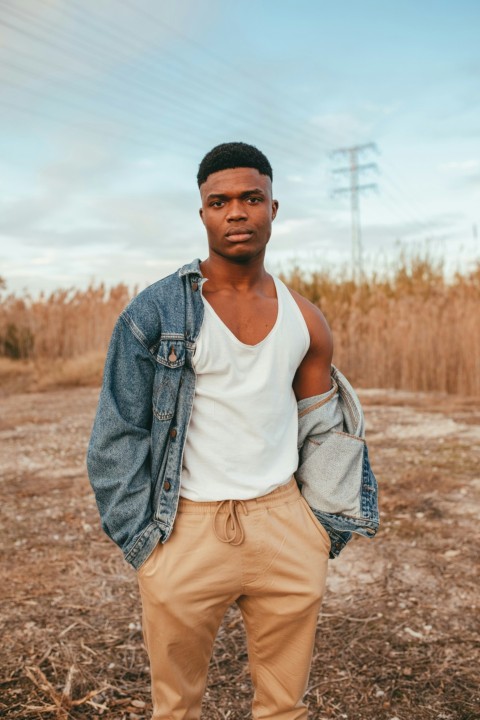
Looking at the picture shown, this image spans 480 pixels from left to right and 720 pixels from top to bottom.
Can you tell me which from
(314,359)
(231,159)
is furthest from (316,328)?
(231,159)

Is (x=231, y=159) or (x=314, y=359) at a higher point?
(x=231, y=159)

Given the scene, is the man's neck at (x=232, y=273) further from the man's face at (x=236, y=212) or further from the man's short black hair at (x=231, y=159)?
the man's short black hair at (x=231, y=159)

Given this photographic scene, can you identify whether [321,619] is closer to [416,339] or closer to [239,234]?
[239,234]

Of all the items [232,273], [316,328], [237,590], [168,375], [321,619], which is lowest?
[321,619]

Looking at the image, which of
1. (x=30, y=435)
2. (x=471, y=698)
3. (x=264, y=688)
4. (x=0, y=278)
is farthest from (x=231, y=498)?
(x=0, y=278)

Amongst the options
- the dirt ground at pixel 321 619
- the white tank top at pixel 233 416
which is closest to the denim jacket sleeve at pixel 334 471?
the white tank top at pixel 233 416

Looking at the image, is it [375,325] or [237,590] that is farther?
[375,325]

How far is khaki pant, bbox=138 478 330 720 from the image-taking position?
1.71 meters

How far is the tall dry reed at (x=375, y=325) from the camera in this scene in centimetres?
913

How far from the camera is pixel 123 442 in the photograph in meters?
1.70

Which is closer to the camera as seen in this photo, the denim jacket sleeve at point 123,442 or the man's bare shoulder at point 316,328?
the denim jacket sleeve at point 123,442

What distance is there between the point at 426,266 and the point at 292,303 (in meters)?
11.6

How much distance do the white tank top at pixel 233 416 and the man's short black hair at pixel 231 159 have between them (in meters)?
0.38

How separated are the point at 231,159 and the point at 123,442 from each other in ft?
2.64
